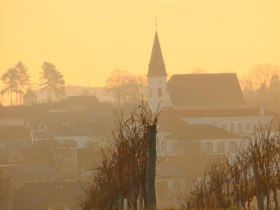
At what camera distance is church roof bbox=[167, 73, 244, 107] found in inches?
5281

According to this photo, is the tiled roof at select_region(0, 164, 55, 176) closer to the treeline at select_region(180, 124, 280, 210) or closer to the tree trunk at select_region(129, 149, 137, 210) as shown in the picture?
the treeline at select_region(180, 124, 280, 210)

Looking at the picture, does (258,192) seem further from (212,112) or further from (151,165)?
(212,112)

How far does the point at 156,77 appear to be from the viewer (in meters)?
125

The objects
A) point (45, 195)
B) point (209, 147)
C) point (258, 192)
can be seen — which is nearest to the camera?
point (258, 192)

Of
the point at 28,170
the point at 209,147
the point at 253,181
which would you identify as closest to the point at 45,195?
the point at 28,170

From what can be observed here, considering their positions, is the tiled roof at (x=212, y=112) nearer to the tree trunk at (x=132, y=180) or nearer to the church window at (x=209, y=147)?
the church window at (x=209, y=147)

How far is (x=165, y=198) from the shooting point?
253 ft

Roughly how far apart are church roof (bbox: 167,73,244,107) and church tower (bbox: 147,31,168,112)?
21.3 ft

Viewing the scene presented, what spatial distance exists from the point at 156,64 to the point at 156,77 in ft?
5.34

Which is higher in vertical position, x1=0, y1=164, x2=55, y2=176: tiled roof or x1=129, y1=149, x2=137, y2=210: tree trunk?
x1=129, y1=149, x2=137, y2=210: tree trunk

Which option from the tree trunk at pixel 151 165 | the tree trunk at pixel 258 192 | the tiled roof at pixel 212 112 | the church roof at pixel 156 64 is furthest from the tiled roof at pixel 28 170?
the tree trunk at pixel 151 165

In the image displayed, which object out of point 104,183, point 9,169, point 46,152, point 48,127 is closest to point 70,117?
point 48,127

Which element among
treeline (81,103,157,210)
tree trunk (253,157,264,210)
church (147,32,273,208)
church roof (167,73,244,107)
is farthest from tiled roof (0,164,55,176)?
tree trunk (253,157,264,210)

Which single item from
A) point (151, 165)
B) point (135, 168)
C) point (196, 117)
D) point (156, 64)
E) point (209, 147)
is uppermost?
point (156, 64)
